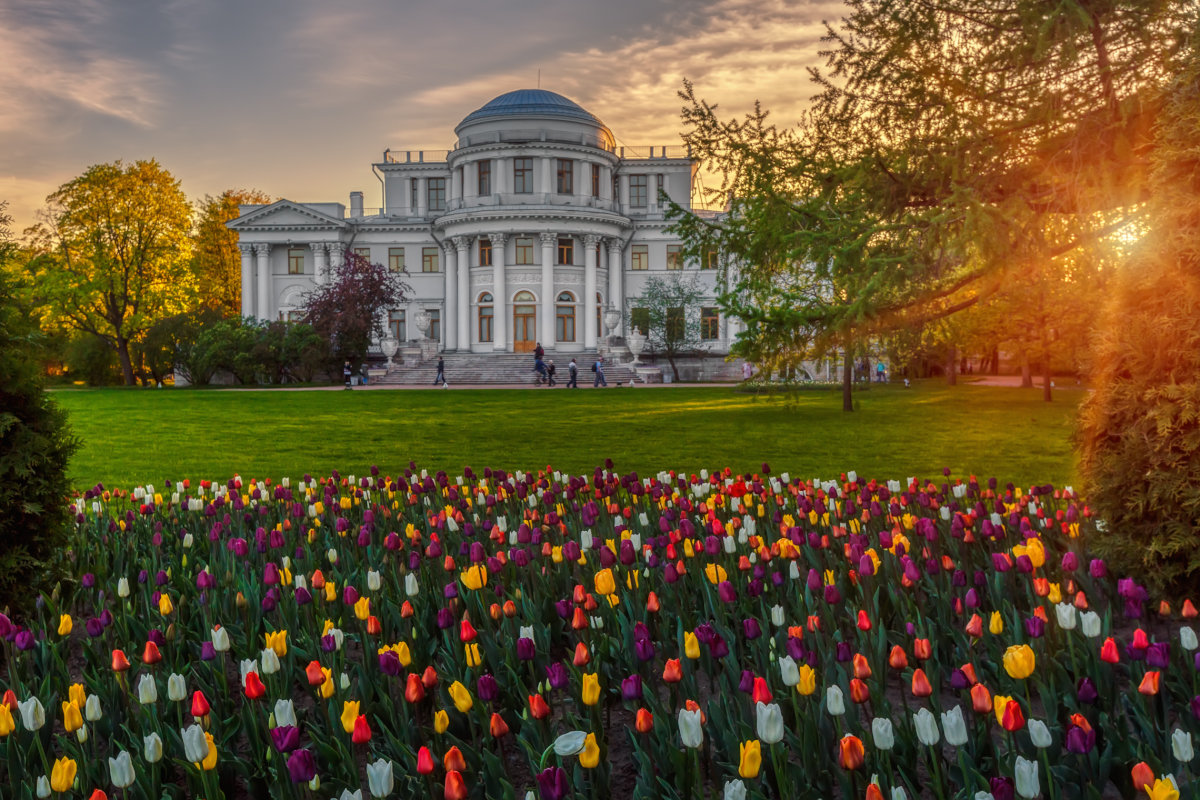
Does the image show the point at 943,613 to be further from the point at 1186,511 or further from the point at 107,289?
the point at 107,289

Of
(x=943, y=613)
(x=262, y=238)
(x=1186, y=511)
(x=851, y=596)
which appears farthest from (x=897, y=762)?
(x=262, y=238)

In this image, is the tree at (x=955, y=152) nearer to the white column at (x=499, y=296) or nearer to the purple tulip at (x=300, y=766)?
the purple tulip at (x=300, y=766)

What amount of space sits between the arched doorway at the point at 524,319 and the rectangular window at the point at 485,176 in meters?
6.64

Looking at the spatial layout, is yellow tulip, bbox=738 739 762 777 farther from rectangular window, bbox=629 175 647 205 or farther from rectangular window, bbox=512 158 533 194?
rectangular window, bbox=629 175 647 205

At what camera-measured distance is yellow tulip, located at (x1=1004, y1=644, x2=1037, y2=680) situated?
2635 mm

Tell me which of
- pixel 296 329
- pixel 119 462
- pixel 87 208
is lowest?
pixel 119 462

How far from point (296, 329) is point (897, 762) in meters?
42.9

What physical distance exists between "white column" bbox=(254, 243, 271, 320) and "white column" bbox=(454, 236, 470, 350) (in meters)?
12.1

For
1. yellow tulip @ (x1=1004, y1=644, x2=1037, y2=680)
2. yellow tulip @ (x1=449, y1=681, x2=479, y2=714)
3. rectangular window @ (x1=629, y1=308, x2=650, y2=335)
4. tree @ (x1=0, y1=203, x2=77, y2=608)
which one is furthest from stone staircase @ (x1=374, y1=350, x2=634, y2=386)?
yellow tulip @ (x1=1004, y1=644, x2=1037, y2=680)

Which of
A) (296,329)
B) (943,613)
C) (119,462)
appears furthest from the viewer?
(296,329)

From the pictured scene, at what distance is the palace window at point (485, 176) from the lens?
176 ft

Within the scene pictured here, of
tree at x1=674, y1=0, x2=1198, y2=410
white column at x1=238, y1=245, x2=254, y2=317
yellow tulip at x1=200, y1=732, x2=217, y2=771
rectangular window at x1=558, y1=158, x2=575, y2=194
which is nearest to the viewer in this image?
yellow tulip at x1=200, y1=732, x2=217, y2=771

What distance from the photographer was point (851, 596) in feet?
14.5

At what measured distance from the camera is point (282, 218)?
180 feet
